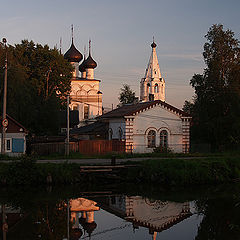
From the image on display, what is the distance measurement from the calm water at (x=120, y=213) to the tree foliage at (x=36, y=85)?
17720 millimetres

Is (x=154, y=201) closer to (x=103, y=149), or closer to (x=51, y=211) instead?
(x=51, y=211)

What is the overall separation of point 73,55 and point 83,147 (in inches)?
1522

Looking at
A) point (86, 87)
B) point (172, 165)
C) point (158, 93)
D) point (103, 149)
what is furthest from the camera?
point (86, 87)

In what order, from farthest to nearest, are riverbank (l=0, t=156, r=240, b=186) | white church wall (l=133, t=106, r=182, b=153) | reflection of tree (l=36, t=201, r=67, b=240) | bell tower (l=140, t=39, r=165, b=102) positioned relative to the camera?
1. bell tower (l=140, t=39, r=165, b=102)
2. white church wall (l=133, t=106, r=182, b=153)
3. riverbank (l=0, t=156, r=240, b=186)
4. reflection of tree (l=36, t=201, r=67, b=240)

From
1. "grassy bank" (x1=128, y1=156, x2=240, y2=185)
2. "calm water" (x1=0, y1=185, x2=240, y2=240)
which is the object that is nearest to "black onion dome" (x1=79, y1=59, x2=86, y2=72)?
"grassy bank" (x1=128, y1=156, x2=240, y2=185)

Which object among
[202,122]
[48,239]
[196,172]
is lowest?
[48,239]

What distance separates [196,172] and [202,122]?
16057 millimetres

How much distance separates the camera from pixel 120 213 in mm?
21000

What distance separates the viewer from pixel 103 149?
37.8 metres

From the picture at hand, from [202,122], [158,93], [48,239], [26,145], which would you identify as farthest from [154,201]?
[158,93]

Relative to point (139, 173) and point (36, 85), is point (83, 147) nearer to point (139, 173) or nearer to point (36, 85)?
point (139, 173)

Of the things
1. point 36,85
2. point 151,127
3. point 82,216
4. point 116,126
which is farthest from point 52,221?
point 36,85

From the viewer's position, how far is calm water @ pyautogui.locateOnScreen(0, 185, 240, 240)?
682 inches

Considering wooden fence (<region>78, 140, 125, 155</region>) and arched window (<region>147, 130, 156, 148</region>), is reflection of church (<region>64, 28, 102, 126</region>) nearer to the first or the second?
arched window (<region>147, 130, 156, 148</region>)
